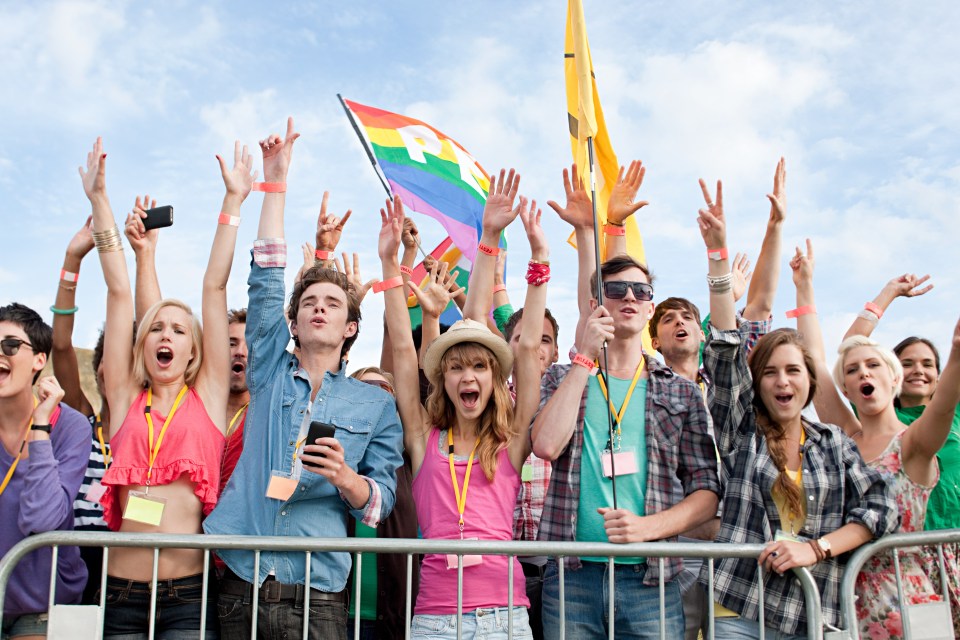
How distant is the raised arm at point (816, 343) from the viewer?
16.8 ft

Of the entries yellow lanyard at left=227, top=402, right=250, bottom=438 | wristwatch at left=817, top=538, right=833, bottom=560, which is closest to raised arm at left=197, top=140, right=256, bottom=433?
yellow lanyard at left=227, top=402, right=250, bottom=438

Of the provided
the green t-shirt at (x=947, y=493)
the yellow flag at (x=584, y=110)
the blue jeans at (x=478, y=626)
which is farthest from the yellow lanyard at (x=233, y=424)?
the green t-shirt at (x=947, y=493)

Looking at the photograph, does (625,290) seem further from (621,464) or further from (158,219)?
(158,219)

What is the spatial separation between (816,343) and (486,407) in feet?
8.24

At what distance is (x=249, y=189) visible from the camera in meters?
4.76

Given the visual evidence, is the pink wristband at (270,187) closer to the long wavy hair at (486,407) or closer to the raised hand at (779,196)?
the long wavy hair at (486,407)

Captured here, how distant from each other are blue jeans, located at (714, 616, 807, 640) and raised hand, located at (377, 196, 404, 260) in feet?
8.11

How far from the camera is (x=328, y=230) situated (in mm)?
6191

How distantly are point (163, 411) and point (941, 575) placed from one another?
369 cm

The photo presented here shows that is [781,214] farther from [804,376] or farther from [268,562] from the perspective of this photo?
[268,562]

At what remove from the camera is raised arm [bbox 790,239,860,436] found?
5133 mm

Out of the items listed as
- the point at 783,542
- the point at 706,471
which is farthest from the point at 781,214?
the point at 783,542

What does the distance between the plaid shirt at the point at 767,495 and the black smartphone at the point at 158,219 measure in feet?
9.74

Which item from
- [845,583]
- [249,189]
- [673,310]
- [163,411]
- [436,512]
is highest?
[249,189]
